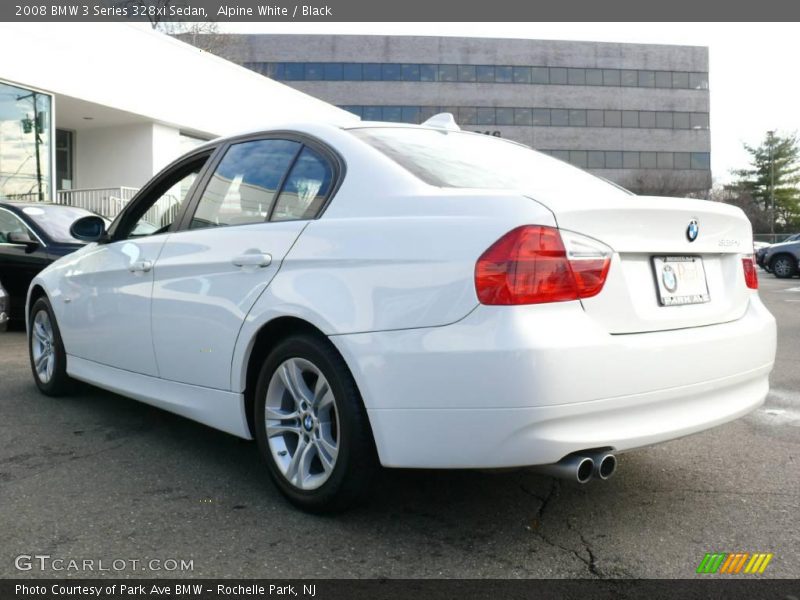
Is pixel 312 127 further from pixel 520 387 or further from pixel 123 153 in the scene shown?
pixel 123 153

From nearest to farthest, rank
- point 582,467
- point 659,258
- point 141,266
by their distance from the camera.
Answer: point 582,467 → point 659,258 → point 141,266

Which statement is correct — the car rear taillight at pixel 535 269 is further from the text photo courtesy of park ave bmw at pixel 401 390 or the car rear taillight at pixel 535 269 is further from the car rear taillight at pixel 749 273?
the car rear taillight at pixel 749 273

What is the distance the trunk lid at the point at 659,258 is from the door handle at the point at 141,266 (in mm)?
2146

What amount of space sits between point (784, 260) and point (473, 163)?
23828 mm

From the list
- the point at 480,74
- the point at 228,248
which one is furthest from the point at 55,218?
the point at 480,74

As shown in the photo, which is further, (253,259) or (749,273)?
(749,273)

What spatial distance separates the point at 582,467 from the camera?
8.51ft

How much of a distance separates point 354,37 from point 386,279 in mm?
60518

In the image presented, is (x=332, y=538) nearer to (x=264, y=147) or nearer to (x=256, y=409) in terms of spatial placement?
(x=256, y=409)

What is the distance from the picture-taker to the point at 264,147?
363 cm

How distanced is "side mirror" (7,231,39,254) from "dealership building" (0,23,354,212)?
7.02m

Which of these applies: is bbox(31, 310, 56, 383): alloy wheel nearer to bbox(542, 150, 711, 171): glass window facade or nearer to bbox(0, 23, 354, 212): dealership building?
bbox(0, 23, 354, 212): dealership building

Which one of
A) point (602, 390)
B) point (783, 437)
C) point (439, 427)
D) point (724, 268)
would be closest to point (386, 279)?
point (439, 427)

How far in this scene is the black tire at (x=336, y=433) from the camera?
2811 millimetres
